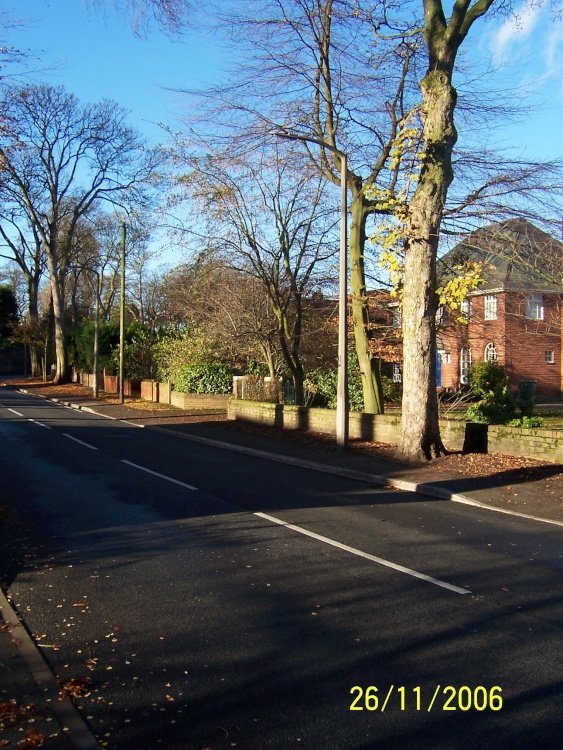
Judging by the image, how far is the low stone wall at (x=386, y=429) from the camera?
1459 cm

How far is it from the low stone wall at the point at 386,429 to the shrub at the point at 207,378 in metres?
5.51

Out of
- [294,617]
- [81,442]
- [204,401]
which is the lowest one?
[294,617]

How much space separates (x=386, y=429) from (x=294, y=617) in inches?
515

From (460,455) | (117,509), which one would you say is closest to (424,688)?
(117,509)

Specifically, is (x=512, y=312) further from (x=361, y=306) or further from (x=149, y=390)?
(x=149, y=390)

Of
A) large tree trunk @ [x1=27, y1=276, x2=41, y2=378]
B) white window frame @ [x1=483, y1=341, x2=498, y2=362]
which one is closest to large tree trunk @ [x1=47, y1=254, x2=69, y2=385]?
large tree trunk @ [x1=27, y1=276, x2=41, y2=378]

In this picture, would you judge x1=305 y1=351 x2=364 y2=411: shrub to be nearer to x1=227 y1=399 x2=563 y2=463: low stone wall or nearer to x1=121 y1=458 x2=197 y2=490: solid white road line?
x1=227 y1=399 x2=563 y2=463: low stone wall

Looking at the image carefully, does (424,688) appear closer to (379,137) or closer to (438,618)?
(438,618)

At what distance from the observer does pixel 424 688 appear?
459 cm

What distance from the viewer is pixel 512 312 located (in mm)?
21766

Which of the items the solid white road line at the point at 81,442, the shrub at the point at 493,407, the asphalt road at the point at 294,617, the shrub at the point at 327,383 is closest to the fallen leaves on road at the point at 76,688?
the asphalt road at the point at 294,617

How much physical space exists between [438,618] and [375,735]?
6.57ft

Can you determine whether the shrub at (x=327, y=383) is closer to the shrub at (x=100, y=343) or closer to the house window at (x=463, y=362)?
the house window at (x=463, y=362)

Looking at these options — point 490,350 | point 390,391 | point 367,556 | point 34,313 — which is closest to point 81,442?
point 367,556
